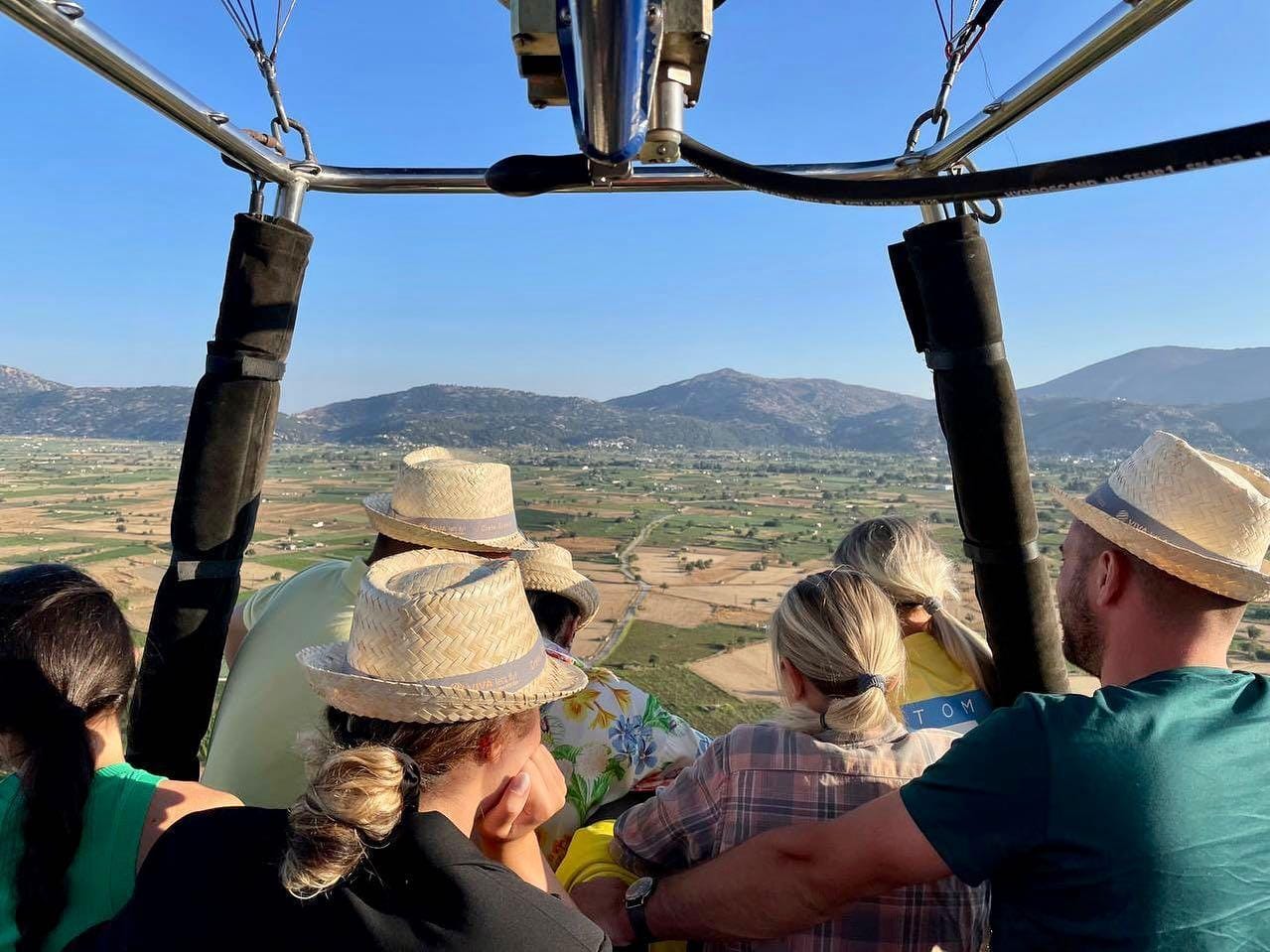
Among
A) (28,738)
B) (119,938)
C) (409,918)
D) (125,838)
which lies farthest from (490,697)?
(28,738)

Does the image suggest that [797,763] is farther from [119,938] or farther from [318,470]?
[318,470]

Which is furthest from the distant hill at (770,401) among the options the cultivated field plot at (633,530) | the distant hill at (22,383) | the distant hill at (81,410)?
the distant hill at (22,383)

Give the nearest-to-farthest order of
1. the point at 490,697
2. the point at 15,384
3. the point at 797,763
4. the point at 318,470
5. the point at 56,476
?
1. the point at 490,697
2. the point at 797,763
3. the point at 318,470
4. the point at 56,476
5. the point at 15,384

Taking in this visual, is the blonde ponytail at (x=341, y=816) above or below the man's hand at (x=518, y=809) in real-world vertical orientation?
above

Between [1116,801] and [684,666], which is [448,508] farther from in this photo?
[684,666]

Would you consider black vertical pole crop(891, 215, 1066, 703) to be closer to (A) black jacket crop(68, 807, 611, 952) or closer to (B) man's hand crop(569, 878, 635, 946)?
(B) man's hand crop(569, 878, 635, 946)

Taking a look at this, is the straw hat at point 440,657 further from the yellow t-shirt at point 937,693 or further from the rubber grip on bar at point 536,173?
the yellow t-shirt at point 937,693
